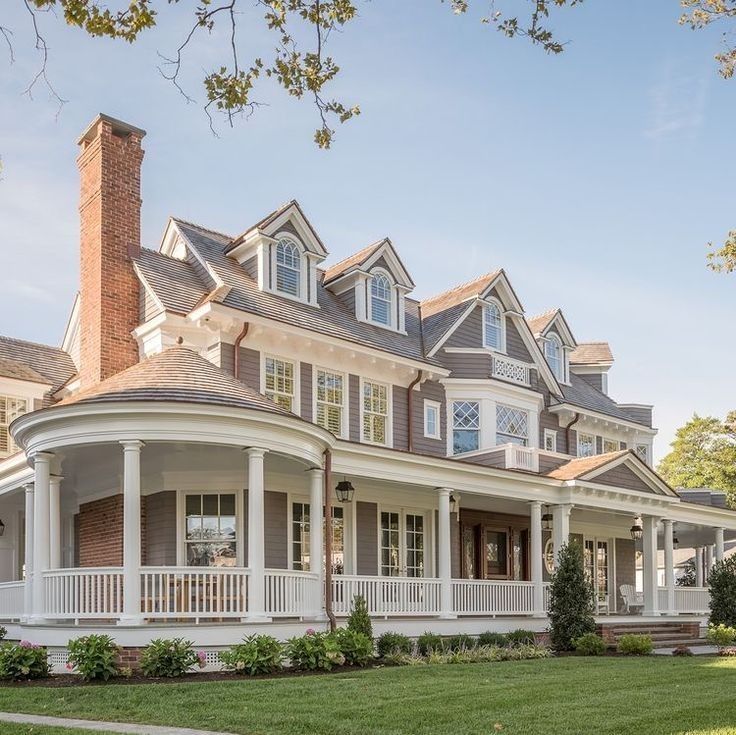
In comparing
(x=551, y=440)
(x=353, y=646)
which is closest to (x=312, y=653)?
(x=353, y=646)

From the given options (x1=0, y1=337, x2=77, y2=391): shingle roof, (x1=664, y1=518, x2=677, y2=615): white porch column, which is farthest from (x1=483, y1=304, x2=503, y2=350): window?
(x1=0, y1=337, x2=77, y2=391): shingle roof

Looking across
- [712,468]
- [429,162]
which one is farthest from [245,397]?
[712,468]

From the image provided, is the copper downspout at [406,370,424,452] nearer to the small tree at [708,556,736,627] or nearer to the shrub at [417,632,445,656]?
the shrub at [417,632,445,656]

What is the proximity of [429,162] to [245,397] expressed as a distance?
6.29 meters

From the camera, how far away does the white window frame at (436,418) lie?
23.9 metres

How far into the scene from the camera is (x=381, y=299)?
24234 millimetres

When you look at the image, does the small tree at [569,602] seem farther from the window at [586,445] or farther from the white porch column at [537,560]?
the window at [586,445]

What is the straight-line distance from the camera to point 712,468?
162 feet

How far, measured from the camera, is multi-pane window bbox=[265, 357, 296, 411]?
20.3 meters

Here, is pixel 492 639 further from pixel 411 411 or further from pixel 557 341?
pixel 557 341

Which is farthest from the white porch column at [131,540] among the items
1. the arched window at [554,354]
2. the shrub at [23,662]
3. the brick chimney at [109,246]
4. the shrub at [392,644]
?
the arched window at [554,354]

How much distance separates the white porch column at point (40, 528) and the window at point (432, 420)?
10402 millimetres

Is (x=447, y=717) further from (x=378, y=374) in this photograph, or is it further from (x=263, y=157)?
(x=378, y=374)

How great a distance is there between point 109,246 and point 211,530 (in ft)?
20.7
